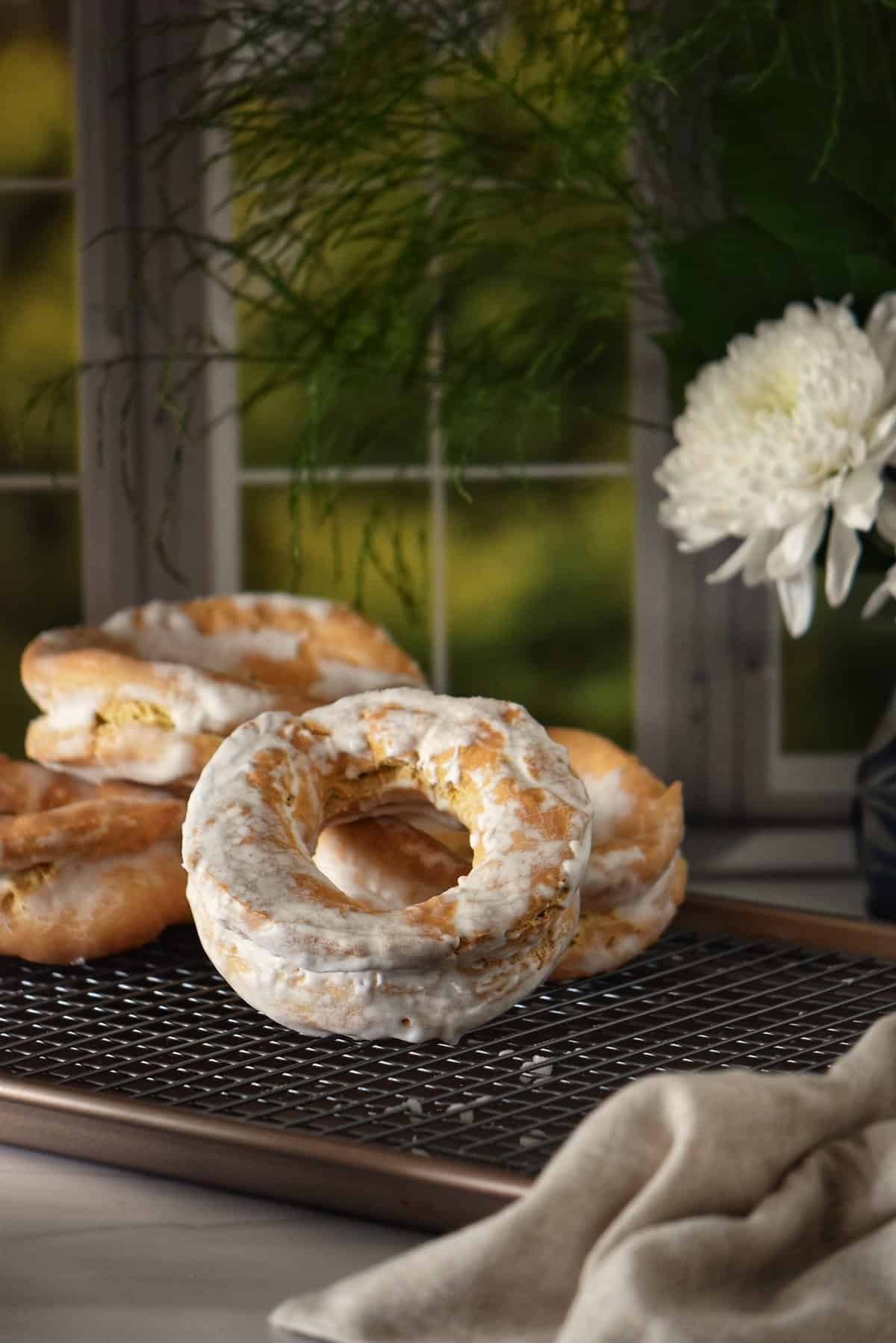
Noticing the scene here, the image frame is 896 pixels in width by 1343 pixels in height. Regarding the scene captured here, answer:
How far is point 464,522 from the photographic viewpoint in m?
1.57

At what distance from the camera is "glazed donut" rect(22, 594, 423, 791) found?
907mm

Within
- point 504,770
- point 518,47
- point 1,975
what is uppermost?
point 518,47

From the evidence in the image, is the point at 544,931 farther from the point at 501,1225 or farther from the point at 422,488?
the point at 422,488

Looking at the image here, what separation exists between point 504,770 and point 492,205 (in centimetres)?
70

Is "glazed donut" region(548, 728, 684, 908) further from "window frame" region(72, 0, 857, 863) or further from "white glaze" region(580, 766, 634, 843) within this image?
"window frame" region(72, 0, 857, 863)

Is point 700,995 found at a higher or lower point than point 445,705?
lower

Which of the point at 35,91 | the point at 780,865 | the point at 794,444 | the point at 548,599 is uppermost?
the point at 35,91

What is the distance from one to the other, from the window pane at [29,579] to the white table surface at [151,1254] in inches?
40.1

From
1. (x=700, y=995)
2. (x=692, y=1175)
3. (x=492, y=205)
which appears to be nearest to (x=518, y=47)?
(x=492, y=205)

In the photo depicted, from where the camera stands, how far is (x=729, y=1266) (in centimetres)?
52

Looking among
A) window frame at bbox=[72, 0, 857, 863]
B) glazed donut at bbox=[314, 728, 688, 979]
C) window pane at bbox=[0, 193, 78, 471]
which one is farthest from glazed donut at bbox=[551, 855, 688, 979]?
window pane at bbox=[0, 193, 78, 471]

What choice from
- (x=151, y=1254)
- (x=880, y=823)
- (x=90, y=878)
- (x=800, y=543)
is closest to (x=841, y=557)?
(x=800, y=543)

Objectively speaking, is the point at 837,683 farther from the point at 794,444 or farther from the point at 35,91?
the point at 35,91

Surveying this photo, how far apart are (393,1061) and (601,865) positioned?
0.16 metres
